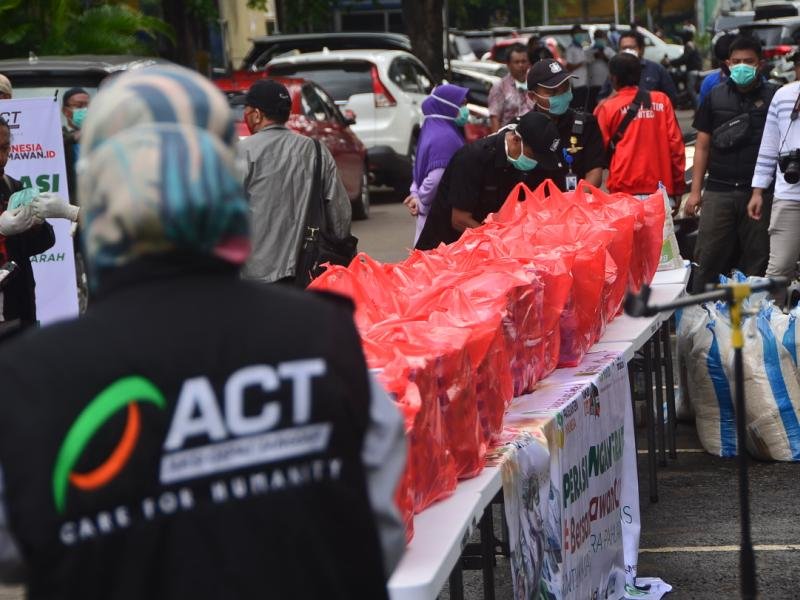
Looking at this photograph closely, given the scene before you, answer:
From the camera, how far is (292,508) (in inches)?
81.2

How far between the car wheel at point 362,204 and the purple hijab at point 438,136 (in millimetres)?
6989

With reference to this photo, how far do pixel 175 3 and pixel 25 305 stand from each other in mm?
19306

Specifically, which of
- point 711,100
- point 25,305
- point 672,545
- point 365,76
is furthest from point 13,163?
point 365,76

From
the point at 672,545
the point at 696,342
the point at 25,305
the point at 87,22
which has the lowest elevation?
the point at 672,545

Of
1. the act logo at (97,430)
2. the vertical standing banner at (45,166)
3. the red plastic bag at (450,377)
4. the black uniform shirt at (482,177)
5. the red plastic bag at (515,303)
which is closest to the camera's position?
the act logo at (97,430)

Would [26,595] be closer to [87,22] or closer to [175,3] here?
[87,22]

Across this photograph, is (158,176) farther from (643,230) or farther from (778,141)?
(778,141)

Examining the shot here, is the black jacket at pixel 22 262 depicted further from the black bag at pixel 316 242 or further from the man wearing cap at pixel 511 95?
the man wearing cap at pixel 511 95

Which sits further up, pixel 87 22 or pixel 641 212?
pixel 87 22

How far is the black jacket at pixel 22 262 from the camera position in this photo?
6.48m

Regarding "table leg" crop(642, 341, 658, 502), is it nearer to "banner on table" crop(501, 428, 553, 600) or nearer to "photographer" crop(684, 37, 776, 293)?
"banner on table" crop(501, 428, 553, 600)

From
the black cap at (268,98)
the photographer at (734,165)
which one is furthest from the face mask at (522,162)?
the photographer at (734,165)

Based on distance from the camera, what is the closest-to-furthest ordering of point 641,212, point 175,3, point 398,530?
point 398,530, point 641,212, point 175,3

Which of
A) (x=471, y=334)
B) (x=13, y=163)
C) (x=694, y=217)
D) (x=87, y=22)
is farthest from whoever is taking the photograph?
(x=87, y=22)
